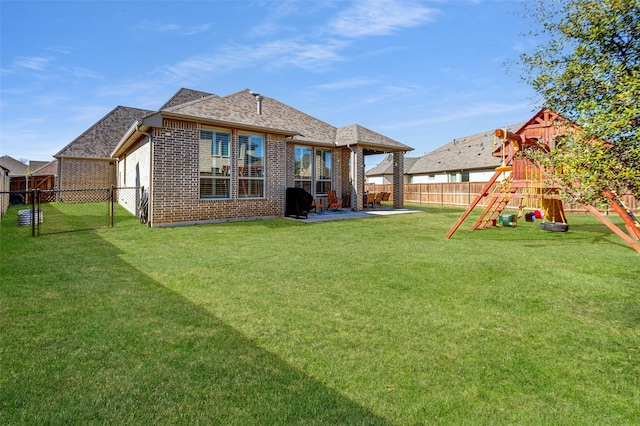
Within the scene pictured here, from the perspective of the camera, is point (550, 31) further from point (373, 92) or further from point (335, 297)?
point (373, 92)

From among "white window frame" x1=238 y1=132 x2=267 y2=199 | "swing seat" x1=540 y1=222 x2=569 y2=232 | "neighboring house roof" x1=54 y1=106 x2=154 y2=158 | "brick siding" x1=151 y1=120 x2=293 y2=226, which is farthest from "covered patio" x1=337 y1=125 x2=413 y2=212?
"neighboring house roof" x1=54 y1=106 x2=154 y2=158

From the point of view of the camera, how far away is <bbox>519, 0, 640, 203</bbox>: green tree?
8.70ft

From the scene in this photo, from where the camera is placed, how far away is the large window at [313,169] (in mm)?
14531

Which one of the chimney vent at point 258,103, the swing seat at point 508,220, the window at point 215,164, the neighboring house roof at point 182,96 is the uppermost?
the neighboring house roof at point 182,96

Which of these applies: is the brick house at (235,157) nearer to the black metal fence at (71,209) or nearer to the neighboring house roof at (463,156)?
the black metal fence at (71,209)

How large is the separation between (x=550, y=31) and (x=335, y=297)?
385cm

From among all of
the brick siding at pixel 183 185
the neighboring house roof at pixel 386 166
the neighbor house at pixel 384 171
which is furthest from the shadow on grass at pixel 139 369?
the neighboring house roof at pixel 386 166

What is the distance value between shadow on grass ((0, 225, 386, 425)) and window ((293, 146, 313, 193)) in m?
10.9

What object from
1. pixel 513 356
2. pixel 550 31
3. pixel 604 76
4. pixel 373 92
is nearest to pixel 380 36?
pixel 373 92

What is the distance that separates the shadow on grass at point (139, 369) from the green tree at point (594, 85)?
2.84 metres

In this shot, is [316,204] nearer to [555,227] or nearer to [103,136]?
[555,227]

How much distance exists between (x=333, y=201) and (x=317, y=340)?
12586 millimetres

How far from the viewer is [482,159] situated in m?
25.2

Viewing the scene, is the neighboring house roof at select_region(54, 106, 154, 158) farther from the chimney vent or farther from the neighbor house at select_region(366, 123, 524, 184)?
the neighbor house at select_region(366, 123, 524, 184)
